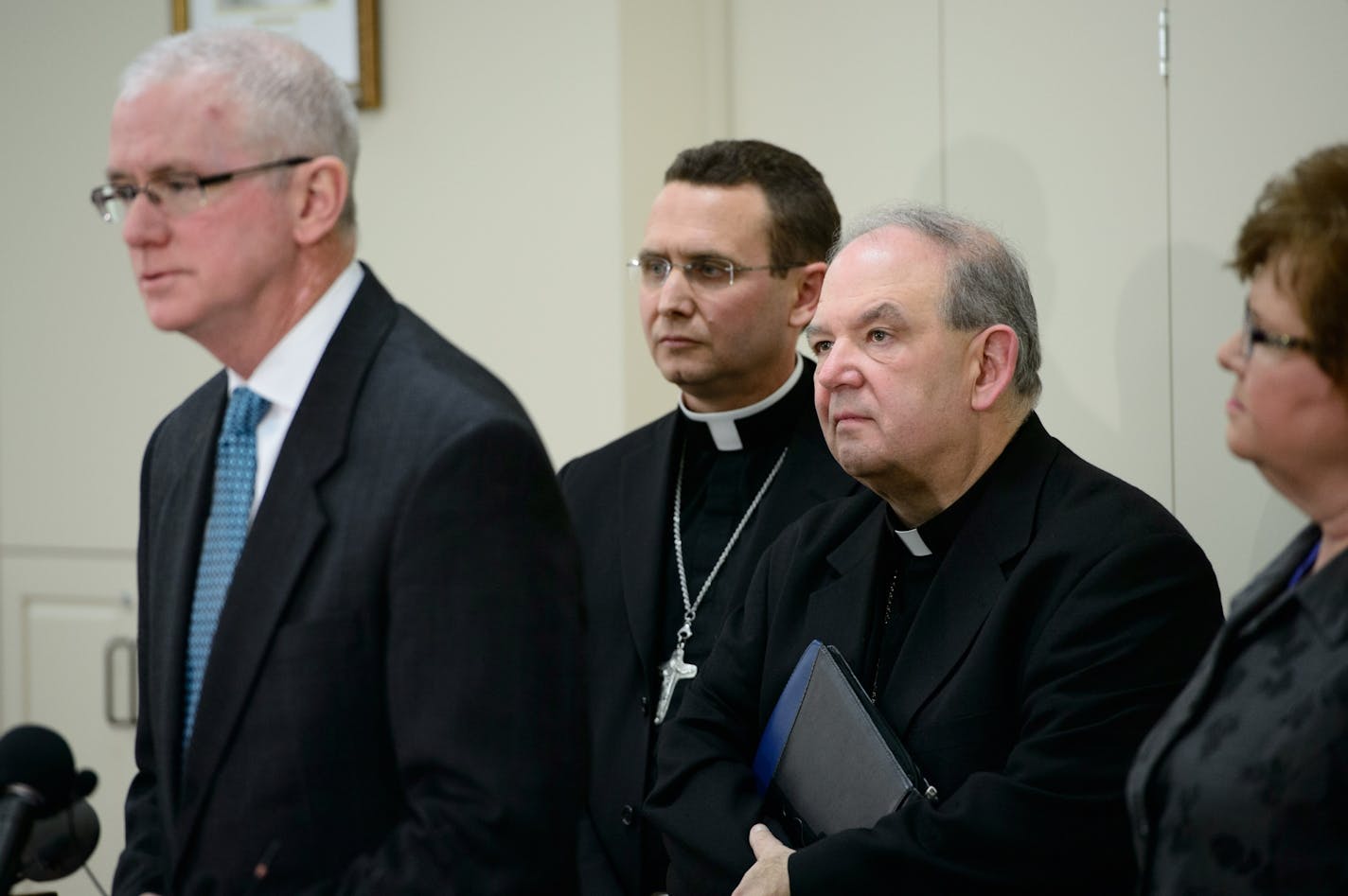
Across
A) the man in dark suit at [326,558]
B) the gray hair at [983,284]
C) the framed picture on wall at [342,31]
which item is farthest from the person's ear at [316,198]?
the framed picture on wall at [342,31]

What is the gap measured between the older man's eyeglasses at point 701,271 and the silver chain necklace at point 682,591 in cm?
35

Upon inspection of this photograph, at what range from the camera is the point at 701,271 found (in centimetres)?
331

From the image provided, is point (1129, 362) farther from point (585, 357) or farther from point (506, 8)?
point (506, 8)

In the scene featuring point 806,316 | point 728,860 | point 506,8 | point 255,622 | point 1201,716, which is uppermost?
point 506,8

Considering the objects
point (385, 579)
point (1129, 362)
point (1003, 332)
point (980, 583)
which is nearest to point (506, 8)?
point (1129, 362)

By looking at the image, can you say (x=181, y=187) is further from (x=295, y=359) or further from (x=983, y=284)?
(x=983, y=284)

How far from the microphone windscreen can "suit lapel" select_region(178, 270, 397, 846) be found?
15cm

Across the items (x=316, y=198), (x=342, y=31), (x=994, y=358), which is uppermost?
(x=342, y=31)

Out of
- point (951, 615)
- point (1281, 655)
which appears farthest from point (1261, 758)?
point (951, 615)

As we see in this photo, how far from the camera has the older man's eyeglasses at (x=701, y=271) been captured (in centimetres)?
329

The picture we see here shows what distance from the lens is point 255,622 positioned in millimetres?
1809

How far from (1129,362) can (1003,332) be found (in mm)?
1057

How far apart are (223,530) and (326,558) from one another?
0.25 m

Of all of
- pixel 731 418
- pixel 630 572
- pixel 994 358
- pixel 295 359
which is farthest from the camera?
pixel 731 418
